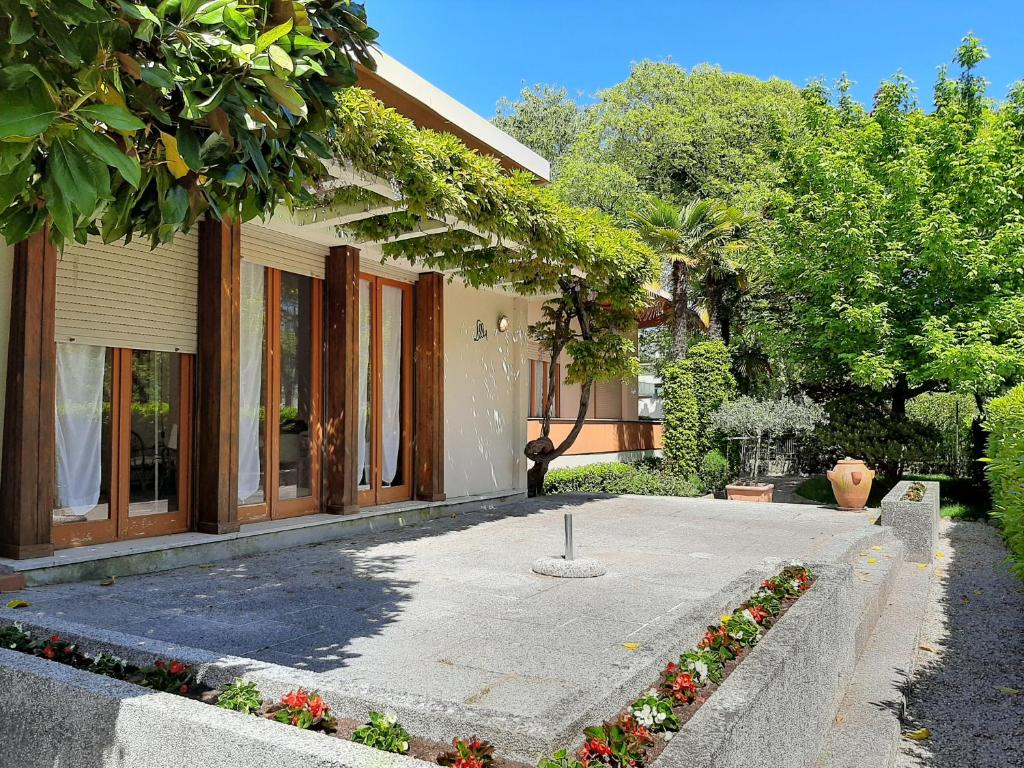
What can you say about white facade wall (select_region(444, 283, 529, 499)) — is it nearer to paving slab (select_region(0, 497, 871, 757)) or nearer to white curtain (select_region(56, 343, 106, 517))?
paving slab (select_region(0, 497, 871, 757))

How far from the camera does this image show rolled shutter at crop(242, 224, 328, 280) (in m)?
8.05

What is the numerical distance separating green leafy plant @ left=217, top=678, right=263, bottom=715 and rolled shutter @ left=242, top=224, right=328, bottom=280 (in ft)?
20.0

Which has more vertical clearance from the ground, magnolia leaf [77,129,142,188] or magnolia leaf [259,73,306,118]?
magnolia leaf [259,73,306,118]

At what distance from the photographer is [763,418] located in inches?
598

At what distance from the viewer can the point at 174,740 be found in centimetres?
225

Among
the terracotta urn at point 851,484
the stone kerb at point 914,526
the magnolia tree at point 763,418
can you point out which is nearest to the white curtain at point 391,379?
the stone kerb at point 914,526

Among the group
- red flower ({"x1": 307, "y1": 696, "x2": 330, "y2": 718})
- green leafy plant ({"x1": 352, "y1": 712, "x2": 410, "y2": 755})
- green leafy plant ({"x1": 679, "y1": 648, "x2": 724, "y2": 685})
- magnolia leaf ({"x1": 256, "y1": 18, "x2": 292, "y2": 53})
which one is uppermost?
magnolia leaf ({"x1": 256, "y1": 18, "x2": 292, "y2": 53})

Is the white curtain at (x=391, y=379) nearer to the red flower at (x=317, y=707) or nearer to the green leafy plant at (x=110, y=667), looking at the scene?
the green leafy plant at (x=110, y=667)

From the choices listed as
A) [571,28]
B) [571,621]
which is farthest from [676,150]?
[571,621]

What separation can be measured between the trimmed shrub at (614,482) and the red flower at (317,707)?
11861mm

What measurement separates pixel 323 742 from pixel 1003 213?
46.2 feet

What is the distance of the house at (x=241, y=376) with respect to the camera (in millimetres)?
5914

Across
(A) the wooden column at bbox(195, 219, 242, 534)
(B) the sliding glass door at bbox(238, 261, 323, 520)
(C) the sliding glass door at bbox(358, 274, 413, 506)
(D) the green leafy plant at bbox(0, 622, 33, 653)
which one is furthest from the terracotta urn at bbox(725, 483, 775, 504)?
(D) the green leafy plant at bbox(0, 622, 33, 653)

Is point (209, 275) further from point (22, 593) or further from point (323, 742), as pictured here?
point (323, 742)
